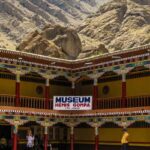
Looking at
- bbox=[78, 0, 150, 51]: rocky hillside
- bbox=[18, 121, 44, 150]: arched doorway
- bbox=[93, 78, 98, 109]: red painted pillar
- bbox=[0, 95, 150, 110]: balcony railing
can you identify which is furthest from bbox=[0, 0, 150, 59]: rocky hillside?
bbox=[0, 95, 150, 110]: balcony railing

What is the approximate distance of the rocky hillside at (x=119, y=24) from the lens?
85.0 meters

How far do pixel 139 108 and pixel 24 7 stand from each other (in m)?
100

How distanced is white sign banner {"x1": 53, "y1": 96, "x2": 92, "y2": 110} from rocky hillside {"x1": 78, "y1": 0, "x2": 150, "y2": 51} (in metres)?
53.2

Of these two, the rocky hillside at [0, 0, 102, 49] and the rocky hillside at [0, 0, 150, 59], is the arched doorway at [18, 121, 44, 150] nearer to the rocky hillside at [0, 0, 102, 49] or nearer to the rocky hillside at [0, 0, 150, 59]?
the rocky hillside at [0, 0, 150, 59]

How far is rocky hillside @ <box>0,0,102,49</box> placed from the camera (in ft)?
338

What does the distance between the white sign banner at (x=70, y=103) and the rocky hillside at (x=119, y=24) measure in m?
53.2

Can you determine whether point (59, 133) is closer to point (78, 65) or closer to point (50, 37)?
point (78, 65)

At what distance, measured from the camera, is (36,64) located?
29406mm

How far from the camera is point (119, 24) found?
93000 millimetres

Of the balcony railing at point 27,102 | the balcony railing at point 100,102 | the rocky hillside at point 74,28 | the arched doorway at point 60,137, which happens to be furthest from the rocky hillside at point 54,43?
the balcony railing at point 100,102

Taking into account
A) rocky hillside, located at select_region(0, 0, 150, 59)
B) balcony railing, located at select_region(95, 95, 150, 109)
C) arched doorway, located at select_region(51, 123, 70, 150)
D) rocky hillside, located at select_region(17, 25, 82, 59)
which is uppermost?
rocky hillside, located at select_region(0, 0, 150, 59)

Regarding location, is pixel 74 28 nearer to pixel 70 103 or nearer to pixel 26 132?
pixel 26 132

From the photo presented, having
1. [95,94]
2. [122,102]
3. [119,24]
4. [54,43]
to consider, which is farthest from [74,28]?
[122,102]

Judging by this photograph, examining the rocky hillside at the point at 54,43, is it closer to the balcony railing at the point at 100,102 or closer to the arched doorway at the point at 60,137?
the arched doorway at the point at 60,137
